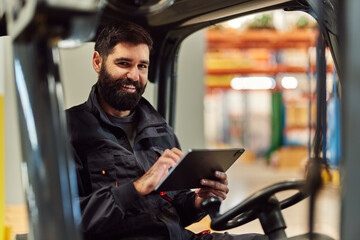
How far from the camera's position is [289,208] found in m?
5.32

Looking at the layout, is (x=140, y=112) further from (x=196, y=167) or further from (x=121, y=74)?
(x=196, y=167)

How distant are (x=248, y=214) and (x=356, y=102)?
57 cm

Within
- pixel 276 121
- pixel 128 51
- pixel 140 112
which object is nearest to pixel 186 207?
pixel 140 112

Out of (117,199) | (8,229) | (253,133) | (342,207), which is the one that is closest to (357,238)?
(342,207)

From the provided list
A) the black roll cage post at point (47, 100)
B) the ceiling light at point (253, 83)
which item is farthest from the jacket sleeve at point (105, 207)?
the ceiling light at point (253, 83)

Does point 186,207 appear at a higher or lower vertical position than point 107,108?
lower

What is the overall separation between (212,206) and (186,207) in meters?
0.30

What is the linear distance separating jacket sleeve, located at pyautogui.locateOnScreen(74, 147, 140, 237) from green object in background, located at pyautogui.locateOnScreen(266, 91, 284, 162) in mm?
9708

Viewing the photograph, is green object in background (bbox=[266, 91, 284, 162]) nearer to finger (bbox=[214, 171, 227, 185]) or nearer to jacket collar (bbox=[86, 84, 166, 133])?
jacket collar (bbox=[86, 84, 166, 133])

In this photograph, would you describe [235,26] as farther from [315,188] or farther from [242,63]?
[315,188]

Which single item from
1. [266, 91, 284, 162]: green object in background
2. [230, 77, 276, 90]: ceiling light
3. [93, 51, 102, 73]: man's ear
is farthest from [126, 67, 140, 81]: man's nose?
[266, 91, 284, 162]: green object in background

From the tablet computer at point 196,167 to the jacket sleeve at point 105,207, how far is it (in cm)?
10

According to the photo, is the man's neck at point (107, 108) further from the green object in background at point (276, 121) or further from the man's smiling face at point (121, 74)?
the green object in background at point (276, 121)

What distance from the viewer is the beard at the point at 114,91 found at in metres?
1.66
